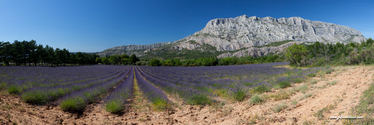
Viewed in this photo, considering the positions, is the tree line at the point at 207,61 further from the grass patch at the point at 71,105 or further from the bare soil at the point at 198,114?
the grass patch at the point at 71,105

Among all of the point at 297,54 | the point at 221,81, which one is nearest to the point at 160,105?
the point at 221,81

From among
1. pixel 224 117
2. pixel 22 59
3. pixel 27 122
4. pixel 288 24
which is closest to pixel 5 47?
pixel 22 59

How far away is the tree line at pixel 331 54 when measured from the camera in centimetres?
1793

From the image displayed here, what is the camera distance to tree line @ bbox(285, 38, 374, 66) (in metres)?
17.9

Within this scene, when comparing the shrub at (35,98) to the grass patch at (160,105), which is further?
the grass patch at (160,105)

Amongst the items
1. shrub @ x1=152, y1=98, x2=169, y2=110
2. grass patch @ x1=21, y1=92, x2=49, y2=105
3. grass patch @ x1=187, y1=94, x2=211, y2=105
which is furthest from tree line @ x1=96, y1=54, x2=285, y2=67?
grass patch @ x1=21, y1=92, x2=49, y2=105

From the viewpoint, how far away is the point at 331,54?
25.0 metres

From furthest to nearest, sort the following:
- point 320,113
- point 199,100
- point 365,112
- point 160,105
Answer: point 199,100 < point 160,105 < point 320,113 < point 365,112

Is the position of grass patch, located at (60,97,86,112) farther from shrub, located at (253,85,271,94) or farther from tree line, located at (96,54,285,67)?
A: tree line, located at (96,54,285,67)

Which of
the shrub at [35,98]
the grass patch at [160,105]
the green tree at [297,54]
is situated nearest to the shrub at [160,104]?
the grass patch at [160,105]

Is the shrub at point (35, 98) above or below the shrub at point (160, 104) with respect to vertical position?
above

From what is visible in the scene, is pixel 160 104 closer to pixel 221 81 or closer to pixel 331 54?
pixel 221 81

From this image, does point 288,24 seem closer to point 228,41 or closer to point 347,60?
point 228,41

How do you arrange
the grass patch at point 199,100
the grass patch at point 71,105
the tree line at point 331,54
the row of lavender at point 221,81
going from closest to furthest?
the grass patch at point 71,105 → the grass patch at point 199,100 → the row of lavender at point 221,81 → the tree line at point 331,54
